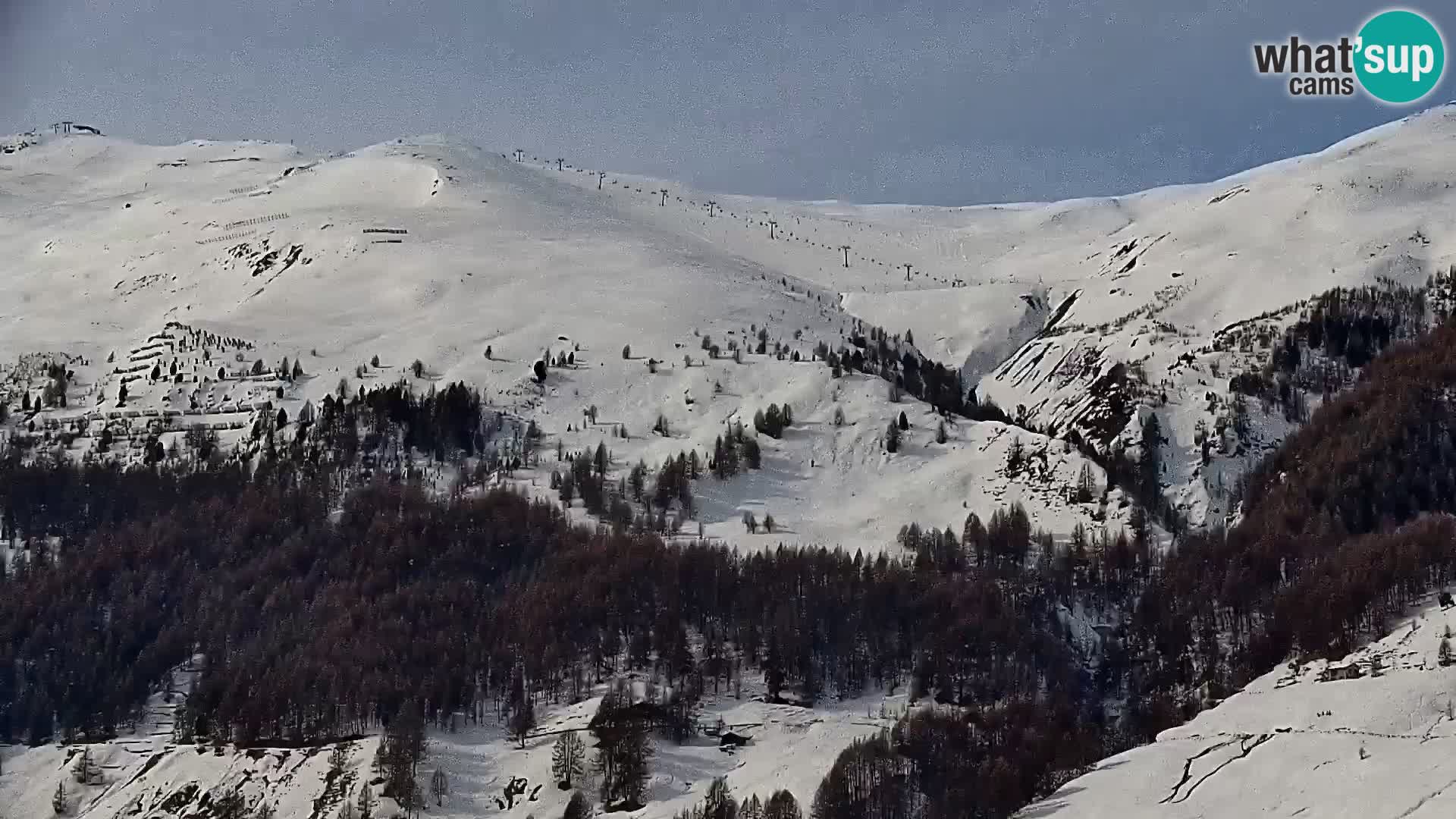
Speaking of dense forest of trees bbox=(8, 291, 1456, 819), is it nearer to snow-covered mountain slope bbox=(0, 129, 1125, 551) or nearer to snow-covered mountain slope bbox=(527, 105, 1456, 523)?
snow-covered mountain slope bbox=(0, 129, 1125, 551)

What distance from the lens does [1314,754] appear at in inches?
2640

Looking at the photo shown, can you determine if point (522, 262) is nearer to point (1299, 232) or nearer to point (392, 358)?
point (392, 358)

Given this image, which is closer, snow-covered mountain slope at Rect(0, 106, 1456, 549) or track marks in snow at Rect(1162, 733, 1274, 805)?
track marks in snow at Rect(1162, 733, 1274, 805)

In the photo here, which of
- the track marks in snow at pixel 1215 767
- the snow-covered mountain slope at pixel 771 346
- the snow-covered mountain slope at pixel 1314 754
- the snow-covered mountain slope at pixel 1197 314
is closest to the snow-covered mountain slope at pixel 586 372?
the snow-covered mountain slope at pixel 771 346

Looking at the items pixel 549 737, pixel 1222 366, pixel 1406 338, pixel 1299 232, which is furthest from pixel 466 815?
pixel 1299 232

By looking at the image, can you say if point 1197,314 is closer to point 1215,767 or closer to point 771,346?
point 771,346

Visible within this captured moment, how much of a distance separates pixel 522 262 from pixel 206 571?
84915 millimetres

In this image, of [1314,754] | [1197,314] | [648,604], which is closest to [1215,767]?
[1314,754]

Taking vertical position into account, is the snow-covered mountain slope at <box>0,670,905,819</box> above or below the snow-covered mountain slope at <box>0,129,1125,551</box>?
below

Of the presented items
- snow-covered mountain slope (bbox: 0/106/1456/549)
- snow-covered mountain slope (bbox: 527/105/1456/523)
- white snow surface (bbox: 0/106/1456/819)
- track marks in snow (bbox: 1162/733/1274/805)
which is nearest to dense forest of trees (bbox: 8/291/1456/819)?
white snow surface (bbox: 0/106/1456/819)

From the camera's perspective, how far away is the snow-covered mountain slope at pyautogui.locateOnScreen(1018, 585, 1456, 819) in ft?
197

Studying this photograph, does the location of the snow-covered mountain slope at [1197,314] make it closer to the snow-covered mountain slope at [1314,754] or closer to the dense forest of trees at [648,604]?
the dense forest of trees at [648,604]

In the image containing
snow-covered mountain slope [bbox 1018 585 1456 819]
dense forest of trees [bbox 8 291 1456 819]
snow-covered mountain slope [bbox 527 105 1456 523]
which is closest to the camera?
snow-covered mountain slope [bbox 1018 585 1456 819]

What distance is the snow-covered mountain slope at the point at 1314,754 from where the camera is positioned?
197 feet
